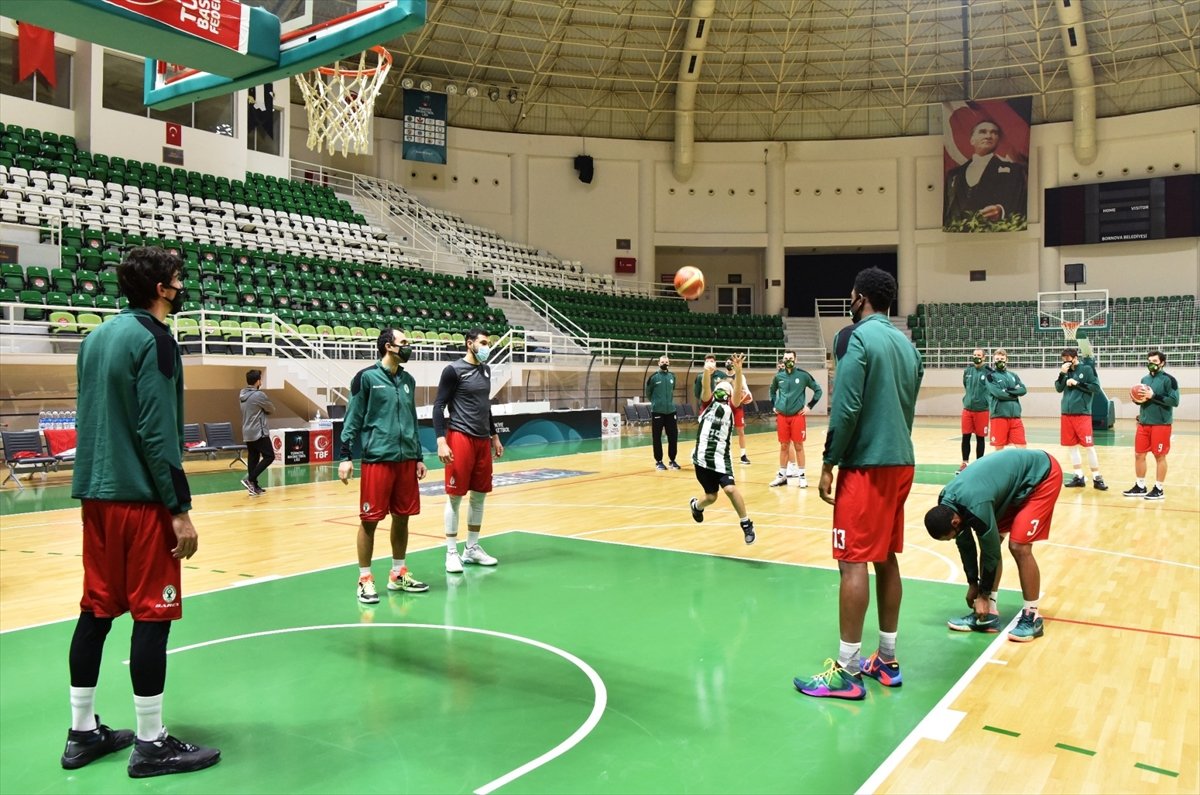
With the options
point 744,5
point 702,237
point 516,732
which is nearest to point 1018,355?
point 702,237

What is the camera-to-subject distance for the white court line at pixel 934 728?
11.3 feet

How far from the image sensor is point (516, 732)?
3.91 metres

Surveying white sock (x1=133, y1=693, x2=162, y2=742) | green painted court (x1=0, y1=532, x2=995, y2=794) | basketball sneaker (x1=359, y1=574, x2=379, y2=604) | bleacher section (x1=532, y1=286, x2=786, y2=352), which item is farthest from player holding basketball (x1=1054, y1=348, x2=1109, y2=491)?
bleacher section (x1=532, y1=286, x2=786, y2=352)

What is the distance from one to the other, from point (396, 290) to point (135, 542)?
20329mm

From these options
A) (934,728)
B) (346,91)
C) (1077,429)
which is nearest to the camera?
(934,728)

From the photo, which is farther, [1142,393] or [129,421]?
[1142,393]

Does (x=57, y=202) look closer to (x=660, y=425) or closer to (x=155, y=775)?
(x=660, y=425)

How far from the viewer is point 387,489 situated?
622 cm

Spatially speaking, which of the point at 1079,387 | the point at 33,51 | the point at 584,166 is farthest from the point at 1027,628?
the point at 584,166

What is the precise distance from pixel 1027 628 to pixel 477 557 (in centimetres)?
426

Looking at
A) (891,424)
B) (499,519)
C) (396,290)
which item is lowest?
(499,519)

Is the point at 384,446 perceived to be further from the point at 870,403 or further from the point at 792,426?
the point at 792,426

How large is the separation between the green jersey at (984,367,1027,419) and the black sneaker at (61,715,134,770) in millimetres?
11430

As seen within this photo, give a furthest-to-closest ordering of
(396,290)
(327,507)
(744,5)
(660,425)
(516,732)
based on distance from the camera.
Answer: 1. (744,5)
2. (396,290)
3. (660,425)
4. (327,507)
5. (516,732)
